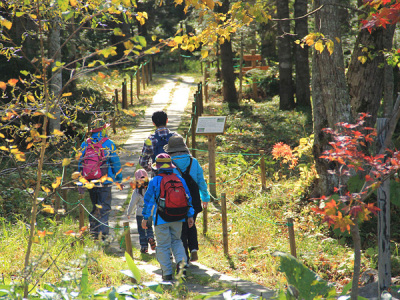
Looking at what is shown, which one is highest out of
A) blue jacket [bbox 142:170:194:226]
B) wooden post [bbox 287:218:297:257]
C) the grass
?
blue jacket [bbox 142:170:194:226]

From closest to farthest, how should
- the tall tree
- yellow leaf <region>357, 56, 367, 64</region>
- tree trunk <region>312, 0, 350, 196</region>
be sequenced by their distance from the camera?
tree trunk <region>312, 0, 350, 196</region> → yellow leaf <region>357, 56, 367, 64</region> → the tall tree

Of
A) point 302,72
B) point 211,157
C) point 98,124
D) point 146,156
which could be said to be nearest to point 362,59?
point 211,157

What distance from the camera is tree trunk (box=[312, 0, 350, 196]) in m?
7.49

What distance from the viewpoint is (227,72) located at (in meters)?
18.2

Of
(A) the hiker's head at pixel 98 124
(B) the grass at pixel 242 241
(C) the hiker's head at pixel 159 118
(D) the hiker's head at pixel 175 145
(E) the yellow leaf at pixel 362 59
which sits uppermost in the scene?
(E) the yellow leaf at pixel 362 59

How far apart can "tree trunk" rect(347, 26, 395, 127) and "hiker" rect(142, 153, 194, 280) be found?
155 inches

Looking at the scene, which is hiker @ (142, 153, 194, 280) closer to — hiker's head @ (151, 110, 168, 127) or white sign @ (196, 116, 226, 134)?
hiker's head @ (151, 110, 168, 127)

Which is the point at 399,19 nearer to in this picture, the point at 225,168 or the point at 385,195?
the point at 385,195

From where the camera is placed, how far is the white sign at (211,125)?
8922 mm

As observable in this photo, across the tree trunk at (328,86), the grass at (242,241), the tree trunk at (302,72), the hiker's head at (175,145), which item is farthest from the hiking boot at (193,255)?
the tree trunk at (302,72)

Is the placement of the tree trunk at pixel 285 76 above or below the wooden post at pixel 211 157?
above

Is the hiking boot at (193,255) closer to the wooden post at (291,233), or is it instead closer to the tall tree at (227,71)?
the wooden post at (291,233)

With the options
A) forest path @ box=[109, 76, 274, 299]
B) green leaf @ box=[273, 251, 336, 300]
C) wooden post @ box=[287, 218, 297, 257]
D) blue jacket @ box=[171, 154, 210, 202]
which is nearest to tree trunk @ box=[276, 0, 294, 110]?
forest path @ box=[109, 76, 274, 299]

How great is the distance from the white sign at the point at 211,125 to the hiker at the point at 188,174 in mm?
2548
